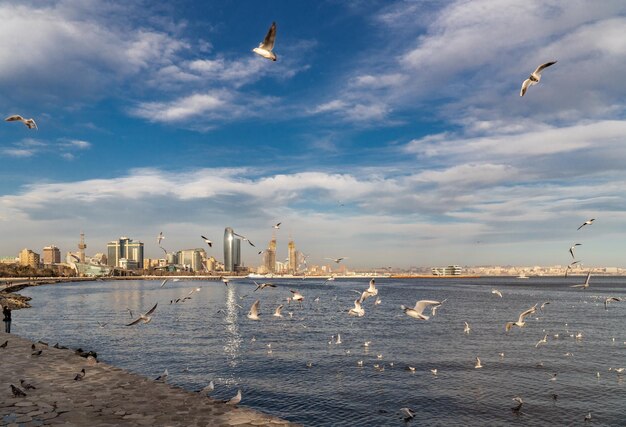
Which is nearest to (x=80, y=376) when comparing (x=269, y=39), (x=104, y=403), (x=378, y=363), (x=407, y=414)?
(x=104, y=403)

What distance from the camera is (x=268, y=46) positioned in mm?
10547

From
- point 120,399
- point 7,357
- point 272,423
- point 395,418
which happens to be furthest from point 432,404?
point 7,357

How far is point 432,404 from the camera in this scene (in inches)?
797

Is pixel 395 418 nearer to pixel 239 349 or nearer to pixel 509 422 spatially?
pixel 509 422

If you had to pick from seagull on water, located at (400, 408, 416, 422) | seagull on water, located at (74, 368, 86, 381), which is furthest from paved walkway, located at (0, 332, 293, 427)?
seagull on water, located at (400, 408, 416, 422)

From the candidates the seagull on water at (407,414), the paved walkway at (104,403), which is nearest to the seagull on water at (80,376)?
the paved walkway at (104,403)

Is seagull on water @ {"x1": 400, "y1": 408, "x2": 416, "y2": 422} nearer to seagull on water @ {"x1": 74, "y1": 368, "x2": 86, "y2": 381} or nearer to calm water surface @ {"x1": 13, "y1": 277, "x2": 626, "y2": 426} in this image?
calm water surface @ {"x1": 13, "y1": 277, "x2": 626, "y2": 426}

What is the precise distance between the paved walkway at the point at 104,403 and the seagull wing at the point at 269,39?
9468mm

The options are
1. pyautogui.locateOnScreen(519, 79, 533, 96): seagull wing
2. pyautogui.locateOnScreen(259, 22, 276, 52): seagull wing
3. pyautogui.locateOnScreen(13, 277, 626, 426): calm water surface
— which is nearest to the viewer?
pyautogui.locateOnScreen(259, 22, 276, 52): seagull wing

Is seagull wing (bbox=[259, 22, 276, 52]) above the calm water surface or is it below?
above

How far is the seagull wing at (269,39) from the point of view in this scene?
32.9 ft

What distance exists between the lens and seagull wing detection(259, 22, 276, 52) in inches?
395

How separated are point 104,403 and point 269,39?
37.4 feet

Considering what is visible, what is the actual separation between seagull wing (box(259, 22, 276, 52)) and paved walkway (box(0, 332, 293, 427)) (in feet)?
31.1
